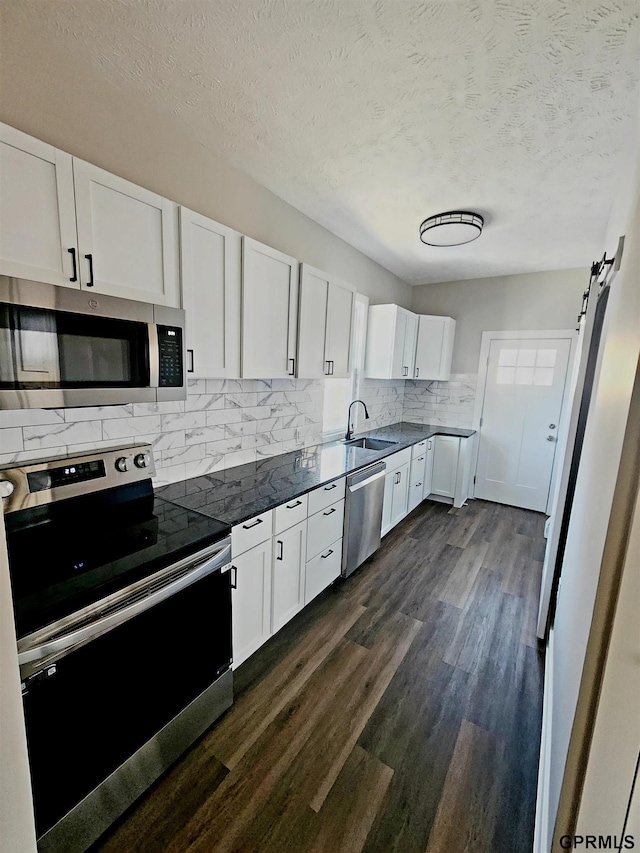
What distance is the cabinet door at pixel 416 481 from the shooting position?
367cm

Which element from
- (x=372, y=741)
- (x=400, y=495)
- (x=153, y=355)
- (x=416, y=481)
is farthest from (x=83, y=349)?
(x=416, y=481)

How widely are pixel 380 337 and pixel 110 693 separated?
342 centimetres

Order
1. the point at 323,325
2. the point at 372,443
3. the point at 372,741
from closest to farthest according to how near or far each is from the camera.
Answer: the point at 372,741 → the point at 323,325 → the point at 372,443

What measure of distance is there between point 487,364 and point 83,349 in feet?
13.9

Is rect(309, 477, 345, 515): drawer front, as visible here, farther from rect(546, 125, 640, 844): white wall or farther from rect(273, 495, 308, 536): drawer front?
rect(546, 125, 640, 844): white wall

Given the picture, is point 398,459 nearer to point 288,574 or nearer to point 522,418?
point 288,574

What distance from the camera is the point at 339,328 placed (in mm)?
2689

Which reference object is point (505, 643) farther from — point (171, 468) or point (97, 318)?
point (97, 318)

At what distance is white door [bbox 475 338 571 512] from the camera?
3.89 meters

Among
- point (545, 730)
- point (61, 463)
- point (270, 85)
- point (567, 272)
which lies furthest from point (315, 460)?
point (567, 272)

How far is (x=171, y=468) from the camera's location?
194 centimetres

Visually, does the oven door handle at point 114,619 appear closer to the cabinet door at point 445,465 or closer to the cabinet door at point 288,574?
the cabinet door at point 288,574

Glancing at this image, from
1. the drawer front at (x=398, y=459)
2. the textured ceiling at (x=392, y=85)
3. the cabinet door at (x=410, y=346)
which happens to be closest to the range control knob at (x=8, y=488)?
the textured ceiling at (x=392, y=85)

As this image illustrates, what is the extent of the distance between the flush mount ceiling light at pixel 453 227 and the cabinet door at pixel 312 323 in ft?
2.95
